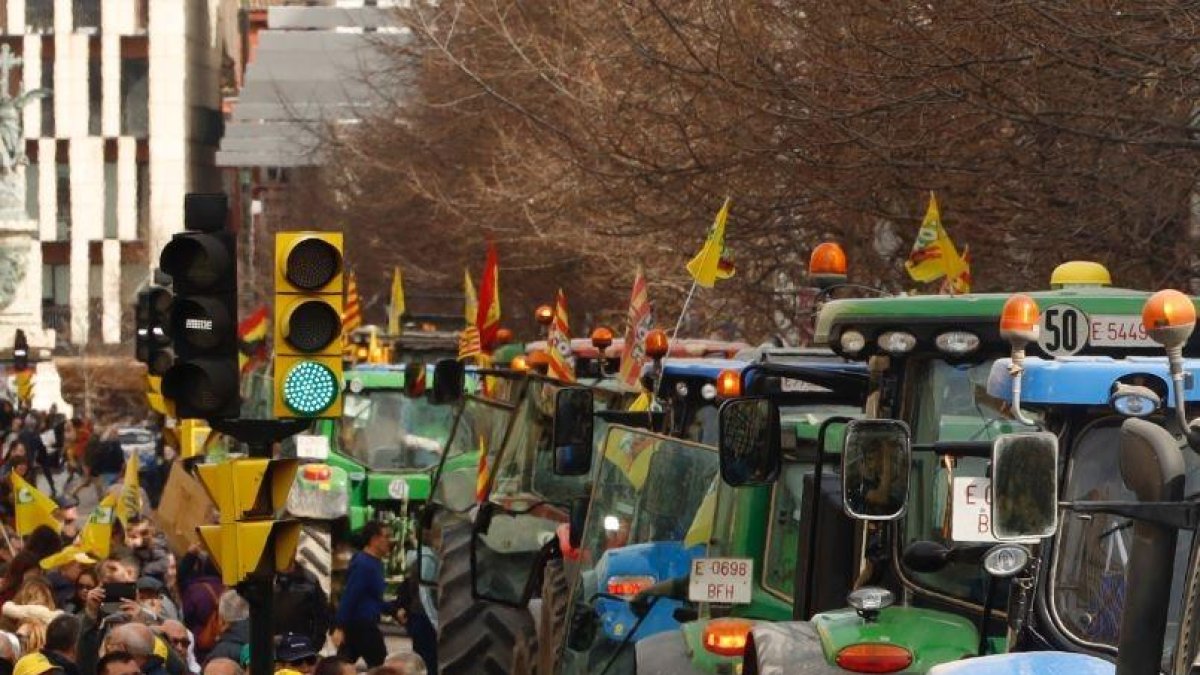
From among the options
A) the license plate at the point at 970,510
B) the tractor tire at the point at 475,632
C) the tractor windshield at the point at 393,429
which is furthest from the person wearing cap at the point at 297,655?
the tractor windshield at the point at 393,429

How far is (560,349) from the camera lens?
762 inches

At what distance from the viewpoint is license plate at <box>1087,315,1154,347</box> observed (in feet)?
28.9

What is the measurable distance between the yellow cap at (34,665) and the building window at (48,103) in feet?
372

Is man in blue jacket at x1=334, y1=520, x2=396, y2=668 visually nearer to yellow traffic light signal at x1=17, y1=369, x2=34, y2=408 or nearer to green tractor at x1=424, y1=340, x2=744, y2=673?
green tractor at x1=424, y1=340, x2=744, y2=673

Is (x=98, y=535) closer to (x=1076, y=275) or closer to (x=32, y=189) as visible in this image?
(x=1076, y=275)

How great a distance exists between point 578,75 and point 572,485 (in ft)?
30.2

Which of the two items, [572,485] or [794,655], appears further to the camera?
[572,485]

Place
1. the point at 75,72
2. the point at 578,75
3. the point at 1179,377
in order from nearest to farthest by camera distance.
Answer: the point at 1179,377
the point at 578,75
the point at 75,72

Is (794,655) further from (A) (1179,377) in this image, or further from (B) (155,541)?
(B) (155,541)

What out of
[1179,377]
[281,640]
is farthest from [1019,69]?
[1179,377]

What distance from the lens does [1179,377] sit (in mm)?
5730

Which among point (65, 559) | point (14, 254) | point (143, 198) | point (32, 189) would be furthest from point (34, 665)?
point (32, 189)

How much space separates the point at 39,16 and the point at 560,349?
4174 inches

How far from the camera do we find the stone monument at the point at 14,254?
8819 cm
